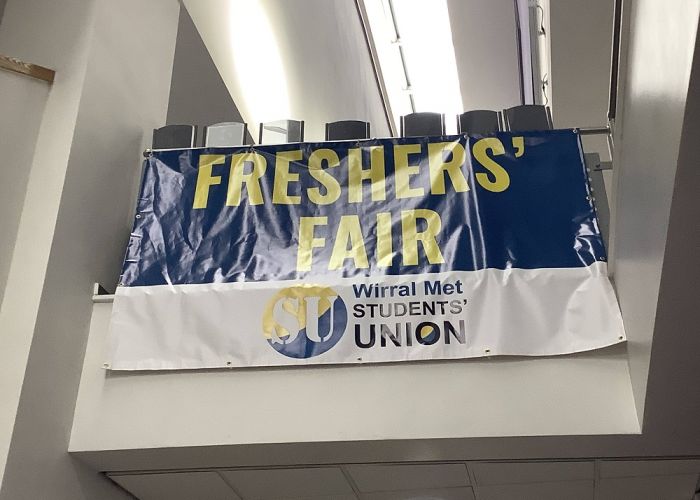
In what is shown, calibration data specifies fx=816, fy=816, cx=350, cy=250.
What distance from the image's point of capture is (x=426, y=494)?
3438 mm

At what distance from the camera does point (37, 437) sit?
276 cm

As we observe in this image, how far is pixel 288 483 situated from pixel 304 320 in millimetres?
756

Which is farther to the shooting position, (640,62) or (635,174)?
(635,174)

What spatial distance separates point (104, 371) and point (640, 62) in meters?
2.16

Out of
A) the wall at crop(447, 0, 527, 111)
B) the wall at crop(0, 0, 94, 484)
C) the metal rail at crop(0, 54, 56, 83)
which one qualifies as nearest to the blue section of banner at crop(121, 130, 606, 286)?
the wall at crop(0, 0, 94, 484)

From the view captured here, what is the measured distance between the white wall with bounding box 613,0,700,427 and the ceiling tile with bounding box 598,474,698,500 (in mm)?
698

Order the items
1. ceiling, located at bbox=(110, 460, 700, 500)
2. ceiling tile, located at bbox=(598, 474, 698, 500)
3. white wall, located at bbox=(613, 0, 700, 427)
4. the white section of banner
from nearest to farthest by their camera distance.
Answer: white wall, located at bbox=(613, 0, 700, 427) < the white section of banner < ceiling, located at bbox=(110, 460, 700, 500) < ceiling tile, located at bbox=(598, 474, 698, 500)

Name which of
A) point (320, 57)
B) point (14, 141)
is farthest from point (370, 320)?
point (320, 57)

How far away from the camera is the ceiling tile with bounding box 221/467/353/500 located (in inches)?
126

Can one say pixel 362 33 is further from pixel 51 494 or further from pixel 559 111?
pixel 51 494

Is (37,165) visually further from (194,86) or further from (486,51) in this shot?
(486,51)

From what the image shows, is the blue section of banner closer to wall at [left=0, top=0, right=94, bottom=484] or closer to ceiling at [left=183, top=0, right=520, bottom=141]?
wall at [left=0, top=0, right=94, bottom=484]

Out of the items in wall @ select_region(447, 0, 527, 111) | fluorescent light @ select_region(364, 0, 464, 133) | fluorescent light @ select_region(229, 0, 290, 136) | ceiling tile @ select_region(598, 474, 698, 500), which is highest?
fluorescent light @ select_region(364, 0, 464, 133)

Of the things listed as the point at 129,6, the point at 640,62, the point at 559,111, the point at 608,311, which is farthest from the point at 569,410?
the point at 559,111
